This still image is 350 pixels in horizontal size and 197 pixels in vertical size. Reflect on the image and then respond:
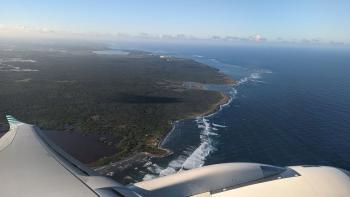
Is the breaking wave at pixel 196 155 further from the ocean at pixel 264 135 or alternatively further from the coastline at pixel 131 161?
the coastline at pixel 131 161

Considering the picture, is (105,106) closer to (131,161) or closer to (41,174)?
(131,161)

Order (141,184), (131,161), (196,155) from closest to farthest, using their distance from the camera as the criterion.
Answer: (141,184) < (131,161) < (196,155)

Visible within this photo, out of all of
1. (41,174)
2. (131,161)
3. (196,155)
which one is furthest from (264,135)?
(41,174)

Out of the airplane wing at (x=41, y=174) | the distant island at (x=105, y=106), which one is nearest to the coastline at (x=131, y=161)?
the distant island at (x=105, y=106)

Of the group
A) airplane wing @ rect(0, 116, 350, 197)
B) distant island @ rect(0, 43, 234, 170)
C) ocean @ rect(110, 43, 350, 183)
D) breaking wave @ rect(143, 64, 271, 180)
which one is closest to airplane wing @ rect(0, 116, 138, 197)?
airplane wing @ rect(0, 116, 350, 197)

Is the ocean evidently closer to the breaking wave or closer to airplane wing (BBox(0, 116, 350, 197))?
the breaking wave

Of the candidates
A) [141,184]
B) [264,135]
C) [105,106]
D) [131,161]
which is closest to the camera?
[141,184]

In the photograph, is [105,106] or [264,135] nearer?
[264,135]

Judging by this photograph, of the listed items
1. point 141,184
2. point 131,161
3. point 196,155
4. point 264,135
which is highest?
point 141,184
